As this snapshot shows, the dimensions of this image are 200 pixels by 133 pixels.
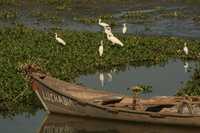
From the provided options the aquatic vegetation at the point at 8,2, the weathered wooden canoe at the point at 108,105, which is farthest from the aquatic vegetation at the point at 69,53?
the aquatic vegetation at the point at 8,2

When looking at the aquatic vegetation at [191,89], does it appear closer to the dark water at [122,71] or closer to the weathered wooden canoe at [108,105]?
the dark water at [122,71]

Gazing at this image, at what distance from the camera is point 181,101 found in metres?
16.4

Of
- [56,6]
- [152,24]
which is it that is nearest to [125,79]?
[152,24]

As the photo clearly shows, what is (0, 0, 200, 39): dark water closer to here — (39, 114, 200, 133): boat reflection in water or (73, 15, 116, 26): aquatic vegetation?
(73, 15, 116, 26): aquatic vegetation

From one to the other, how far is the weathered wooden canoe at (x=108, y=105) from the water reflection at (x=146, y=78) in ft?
9.00

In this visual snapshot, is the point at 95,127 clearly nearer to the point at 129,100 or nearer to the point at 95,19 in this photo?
the point at 129,100

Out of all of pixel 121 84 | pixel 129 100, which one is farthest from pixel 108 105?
pixel 121 84

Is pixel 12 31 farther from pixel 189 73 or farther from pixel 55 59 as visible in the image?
pixel 189 73

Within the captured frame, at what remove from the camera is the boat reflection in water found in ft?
55.2

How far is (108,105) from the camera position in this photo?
17203 mm

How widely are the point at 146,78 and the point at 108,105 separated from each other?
16.6 ft

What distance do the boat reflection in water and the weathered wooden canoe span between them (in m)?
0.20

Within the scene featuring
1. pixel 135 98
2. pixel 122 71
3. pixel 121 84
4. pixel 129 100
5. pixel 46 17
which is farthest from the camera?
pixel 46 17

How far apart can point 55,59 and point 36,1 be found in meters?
15.8
